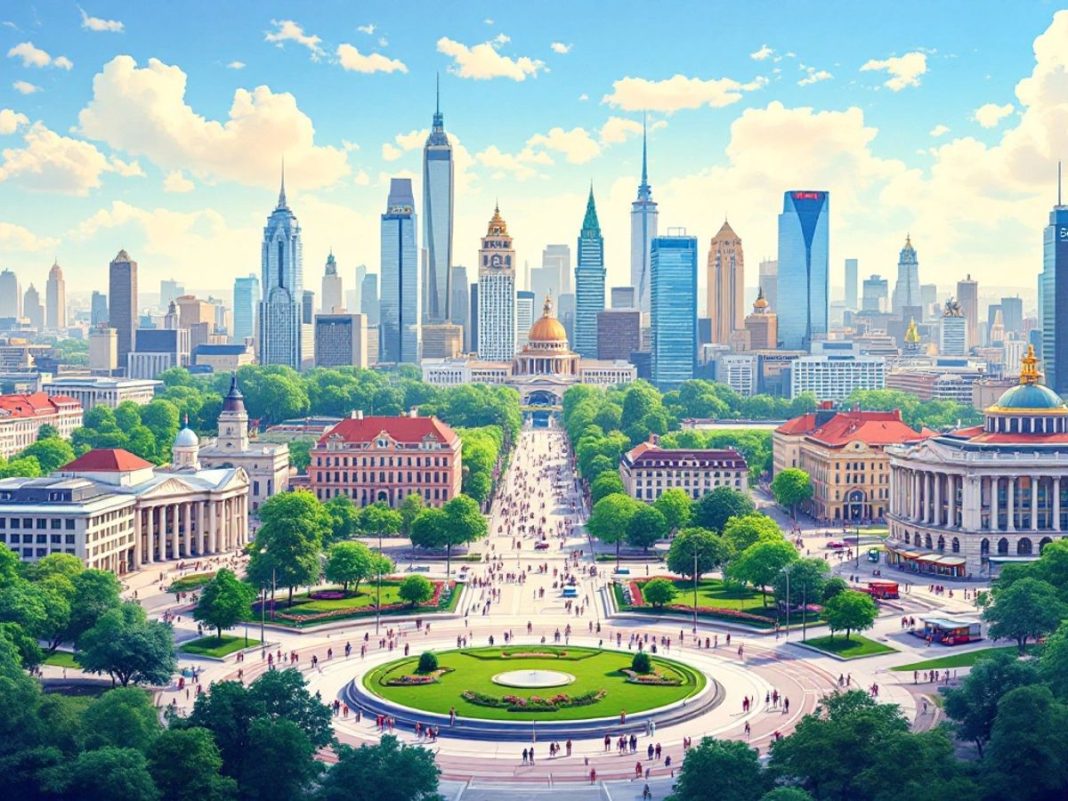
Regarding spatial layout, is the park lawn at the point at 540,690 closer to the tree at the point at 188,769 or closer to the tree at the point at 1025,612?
the tree at the point at 188,769

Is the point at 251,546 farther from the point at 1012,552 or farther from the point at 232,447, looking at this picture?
the point at 1012,552

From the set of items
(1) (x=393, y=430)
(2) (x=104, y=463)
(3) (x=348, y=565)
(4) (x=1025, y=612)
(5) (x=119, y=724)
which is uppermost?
(1) (x=393, y=430)

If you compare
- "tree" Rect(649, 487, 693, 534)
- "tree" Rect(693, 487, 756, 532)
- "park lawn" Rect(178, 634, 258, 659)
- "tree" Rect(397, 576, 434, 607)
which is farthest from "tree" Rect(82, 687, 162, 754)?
"tree" Rect(649, 487, 693, 534)

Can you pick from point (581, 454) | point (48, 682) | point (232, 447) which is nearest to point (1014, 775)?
point (48, 682)

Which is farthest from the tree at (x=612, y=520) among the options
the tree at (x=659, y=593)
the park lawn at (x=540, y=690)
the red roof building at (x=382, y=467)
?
the park lawn at (x=540, y=690)

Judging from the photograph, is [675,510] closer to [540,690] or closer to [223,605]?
[223,605]

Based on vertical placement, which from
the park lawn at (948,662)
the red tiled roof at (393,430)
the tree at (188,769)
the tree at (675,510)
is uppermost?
the red tiled roof at (393,430)

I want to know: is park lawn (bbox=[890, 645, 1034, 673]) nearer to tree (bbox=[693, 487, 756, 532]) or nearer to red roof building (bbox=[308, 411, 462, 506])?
tree (bbox=[693, 487, 756, 532])

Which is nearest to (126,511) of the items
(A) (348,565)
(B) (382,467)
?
(A) (348,565)
